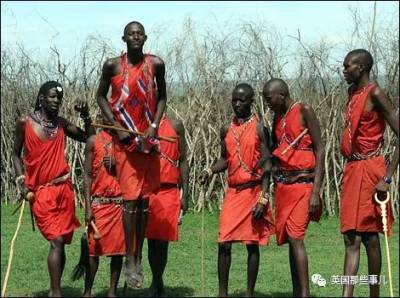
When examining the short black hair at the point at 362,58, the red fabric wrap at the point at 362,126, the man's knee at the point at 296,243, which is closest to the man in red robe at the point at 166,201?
the man's knee at the point at 296,243

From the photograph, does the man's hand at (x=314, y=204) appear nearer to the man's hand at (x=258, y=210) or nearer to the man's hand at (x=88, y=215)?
the man's hand at (x=258, y=210)

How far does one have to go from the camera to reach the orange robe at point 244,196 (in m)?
7.63

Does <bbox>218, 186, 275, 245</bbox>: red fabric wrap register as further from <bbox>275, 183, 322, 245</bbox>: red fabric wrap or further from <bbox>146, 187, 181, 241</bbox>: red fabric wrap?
<bbox>146, 187, 181, 241</bbox>: red fabric wrap

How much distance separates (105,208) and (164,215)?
679 mm

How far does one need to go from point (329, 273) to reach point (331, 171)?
18.0ft

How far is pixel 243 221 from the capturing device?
25.1 ft

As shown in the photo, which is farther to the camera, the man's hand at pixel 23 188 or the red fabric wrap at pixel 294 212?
the man's hand at pixel 23 188

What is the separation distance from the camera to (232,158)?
7.75 meters

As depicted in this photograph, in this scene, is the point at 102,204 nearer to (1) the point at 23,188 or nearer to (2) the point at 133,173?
(1) the point at 23,188

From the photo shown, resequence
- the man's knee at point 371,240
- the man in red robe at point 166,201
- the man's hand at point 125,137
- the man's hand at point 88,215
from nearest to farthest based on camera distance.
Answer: the man's hand at point 125,137, the man's knee at point 371,240, the man's hand at point 88,215, the man in red robe at point 166,201

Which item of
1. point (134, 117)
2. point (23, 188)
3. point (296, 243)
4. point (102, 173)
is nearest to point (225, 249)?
point (296, 243)

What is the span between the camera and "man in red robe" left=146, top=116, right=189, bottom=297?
8297 millimetres

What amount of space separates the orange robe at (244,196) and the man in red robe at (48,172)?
4.84 feet

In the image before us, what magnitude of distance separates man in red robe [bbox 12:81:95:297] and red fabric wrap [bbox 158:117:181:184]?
1087mm
